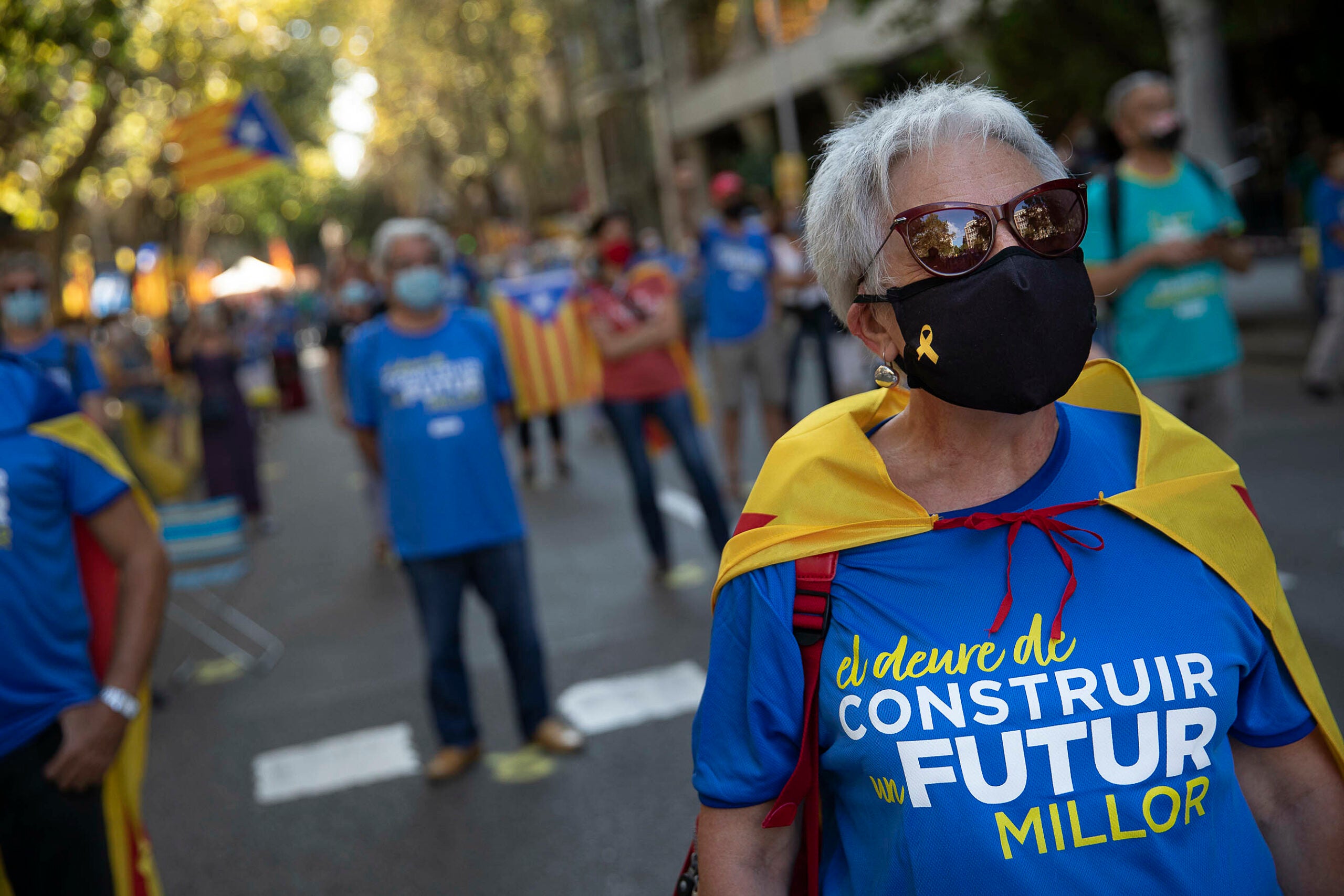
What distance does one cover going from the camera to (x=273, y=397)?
66.1ft

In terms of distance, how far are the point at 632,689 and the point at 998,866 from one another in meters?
3.98

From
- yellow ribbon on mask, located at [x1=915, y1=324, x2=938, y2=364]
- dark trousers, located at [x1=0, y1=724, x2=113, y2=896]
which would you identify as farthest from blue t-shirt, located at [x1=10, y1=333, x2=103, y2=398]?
yellow ribbon on mask, located at [x1=915, y1=324, x2=938, y2=364]

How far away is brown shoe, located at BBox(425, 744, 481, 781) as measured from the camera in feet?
15.8

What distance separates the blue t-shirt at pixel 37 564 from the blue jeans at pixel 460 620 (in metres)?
2.02

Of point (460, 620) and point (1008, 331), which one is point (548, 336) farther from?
point (1008, 331)

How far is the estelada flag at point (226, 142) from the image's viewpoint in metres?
12.4

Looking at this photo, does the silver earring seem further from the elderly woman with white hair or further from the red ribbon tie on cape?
the red ribbon tie on cape

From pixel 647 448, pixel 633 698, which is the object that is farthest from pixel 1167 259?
pixel 647 448

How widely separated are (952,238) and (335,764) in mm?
4170

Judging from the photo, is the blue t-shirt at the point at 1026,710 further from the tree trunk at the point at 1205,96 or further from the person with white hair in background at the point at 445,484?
the tree trunk at the point at 1205,96

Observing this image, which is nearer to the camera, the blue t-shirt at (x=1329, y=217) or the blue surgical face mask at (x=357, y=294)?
the blue surgical face mask at (x=357, y=294)

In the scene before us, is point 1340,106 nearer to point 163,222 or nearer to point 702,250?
point 702,250

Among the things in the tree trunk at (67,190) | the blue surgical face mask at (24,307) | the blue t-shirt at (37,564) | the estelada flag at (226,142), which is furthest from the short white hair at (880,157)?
the estelada flag at (226,142)

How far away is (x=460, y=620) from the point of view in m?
4.86
